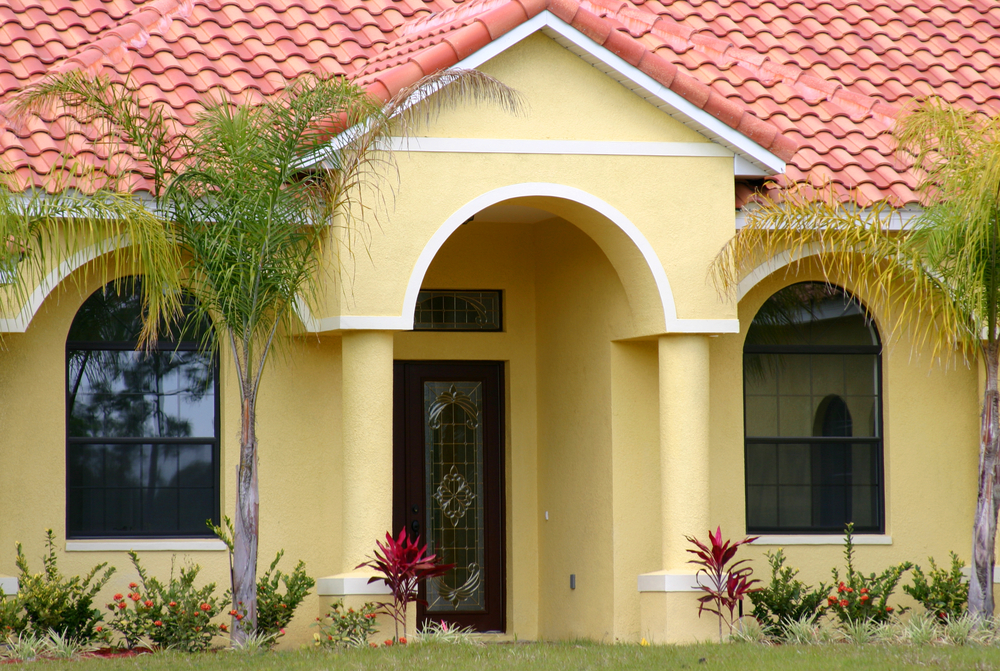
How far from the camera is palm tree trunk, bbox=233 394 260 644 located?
27.8 feet

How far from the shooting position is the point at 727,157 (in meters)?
10.0

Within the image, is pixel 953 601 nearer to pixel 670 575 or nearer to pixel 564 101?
pixel 670 575

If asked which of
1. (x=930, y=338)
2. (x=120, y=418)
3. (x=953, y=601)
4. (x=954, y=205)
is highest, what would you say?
(x=954, y=205)

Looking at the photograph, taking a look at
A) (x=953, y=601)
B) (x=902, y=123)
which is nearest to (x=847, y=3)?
(x=902, y=123)

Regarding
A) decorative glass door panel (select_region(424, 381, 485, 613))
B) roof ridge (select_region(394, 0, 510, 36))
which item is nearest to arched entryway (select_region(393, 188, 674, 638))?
decorative glass door panel (select_region(424, 381, 485, 613))

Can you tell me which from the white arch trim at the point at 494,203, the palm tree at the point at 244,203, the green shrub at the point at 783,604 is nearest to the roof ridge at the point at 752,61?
the white arch trim at the point at 494,203

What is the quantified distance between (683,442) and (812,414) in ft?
6.69

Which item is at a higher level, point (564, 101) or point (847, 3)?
point (847, 3)

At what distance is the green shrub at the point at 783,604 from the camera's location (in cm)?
1005

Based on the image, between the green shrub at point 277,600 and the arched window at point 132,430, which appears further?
the arched window at point 132,430

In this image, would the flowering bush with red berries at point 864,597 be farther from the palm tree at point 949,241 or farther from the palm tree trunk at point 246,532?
the palm tree trunk at point 246,532

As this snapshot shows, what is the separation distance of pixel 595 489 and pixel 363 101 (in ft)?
14.2

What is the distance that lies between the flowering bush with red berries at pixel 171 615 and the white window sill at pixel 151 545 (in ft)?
1.90

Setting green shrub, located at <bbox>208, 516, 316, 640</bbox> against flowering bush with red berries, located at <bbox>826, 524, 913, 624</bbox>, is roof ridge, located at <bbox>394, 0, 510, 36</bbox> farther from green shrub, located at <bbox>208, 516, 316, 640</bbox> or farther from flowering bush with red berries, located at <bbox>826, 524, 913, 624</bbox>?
flowering bush with red berries, located at <bbox>826, 524, 913, 624</bbox>
